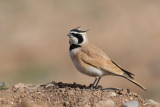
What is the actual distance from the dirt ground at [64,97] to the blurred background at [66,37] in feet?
25.5

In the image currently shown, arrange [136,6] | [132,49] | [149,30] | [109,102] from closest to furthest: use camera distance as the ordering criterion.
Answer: [109,102] < [132,49] < [149,30] < [136,6]

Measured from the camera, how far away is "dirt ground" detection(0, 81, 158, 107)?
9.70 metres

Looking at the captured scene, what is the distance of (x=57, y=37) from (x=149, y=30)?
4805mm

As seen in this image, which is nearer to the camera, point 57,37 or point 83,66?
point 83,66

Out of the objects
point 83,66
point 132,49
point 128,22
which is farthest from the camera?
point 128,22

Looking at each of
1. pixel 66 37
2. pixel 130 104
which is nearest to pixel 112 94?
pixel 130 104

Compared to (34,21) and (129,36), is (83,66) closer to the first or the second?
(129,36)

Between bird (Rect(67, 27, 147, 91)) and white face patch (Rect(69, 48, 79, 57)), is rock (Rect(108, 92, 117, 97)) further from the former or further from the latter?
white face patch (Rect(69, 48, 79, 57))

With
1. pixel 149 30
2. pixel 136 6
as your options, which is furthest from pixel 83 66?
pixel 136 6

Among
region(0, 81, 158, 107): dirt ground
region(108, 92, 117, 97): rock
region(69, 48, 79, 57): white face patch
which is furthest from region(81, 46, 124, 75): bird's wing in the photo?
region(108, 92, 117, 97): rock

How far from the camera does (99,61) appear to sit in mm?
11078

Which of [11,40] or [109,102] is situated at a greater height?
[11,40]

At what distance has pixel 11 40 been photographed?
26844 millimetres

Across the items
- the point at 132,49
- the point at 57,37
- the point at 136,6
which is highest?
the point at 136,6
